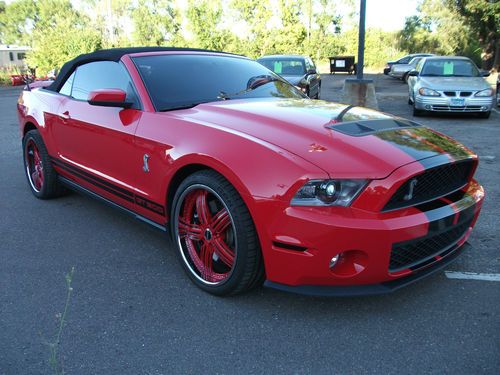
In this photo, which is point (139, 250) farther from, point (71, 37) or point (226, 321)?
point (71, 37)

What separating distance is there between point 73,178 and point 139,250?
1.14 metres

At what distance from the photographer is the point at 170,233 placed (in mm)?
3283

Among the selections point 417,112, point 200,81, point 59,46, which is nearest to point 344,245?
point 200,81

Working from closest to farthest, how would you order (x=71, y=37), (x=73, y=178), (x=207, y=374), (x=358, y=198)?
1. (x=207, y=374)
2. (x=358, y=198)
3. (x=73, y=178)
4. (x=71, y=37)

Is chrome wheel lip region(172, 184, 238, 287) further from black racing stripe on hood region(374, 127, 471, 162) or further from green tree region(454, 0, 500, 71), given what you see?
green tree region(454, 0, 500, 71)

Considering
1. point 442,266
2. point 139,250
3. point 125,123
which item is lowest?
point 139,250

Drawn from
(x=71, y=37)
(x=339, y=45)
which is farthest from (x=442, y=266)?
(x=339, y=45)

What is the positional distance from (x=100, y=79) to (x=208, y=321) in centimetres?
241

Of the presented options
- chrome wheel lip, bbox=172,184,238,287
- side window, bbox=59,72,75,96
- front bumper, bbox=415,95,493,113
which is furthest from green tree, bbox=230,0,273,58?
chrome wheel lip, bbox=172,184,238,287

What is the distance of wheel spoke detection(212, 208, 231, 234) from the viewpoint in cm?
285

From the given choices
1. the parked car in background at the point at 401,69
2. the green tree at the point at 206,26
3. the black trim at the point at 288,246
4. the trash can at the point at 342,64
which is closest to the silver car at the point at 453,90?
the black trim at the point at 288,246

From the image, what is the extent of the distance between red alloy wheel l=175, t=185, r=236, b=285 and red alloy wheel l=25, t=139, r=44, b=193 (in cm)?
257

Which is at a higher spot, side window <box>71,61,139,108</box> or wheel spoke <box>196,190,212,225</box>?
side window <box>71,61,139,108</box>

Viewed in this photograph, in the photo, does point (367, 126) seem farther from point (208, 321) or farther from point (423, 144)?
point (208, 321)
